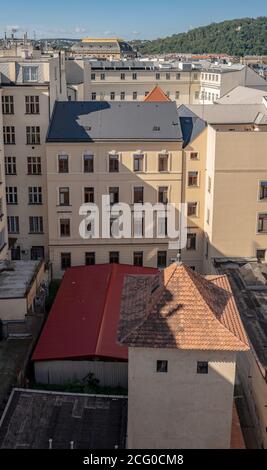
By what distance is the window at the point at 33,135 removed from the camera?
44875 mm

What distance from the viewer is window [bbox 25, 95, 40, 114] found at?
44281 mm

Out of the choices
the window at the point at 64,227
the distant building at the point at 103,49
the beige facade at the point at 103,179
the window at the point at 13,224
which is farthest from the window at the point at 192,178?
the distant building at the point at 103,49

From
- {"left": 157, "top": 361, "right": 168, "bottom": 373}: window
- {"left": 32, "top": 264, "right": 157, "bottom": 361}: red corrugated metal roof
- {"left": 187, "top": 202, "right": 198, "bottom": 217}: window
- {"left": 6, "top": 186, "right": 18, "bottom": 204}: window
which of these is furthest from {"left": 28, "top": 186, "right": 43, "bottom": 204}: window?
{"left": 157, "top": 361, "right": 168, "bottom": 373}: window

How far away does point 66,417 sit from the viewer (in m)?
25.8

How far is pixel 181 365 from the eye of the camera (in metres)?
21.9

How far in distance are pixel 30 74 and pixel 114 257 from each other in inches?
631

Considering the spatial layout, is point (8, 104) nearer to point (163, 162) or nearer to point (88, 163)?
point (88, 163)

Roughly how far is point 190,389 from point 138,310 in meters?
3.77

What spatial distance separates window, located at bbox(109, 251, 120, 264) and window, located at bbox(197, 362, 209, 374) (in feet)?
82.4

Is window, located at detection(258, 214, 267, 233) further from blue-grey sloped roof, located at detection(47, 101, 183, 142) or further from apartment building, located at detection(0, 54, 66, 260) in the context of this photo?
apartment building, located at detection(0, 54, 66, 260)

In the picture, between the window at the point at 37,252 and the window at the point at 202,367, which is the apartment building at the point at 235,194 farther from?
the window at the point at 202,367

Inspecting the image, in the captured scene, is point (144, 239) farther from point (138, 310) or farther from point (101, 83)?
point (101, 83)

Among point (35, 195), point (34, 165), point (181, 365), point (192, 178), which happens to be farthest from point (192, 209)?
point (181, 365)
